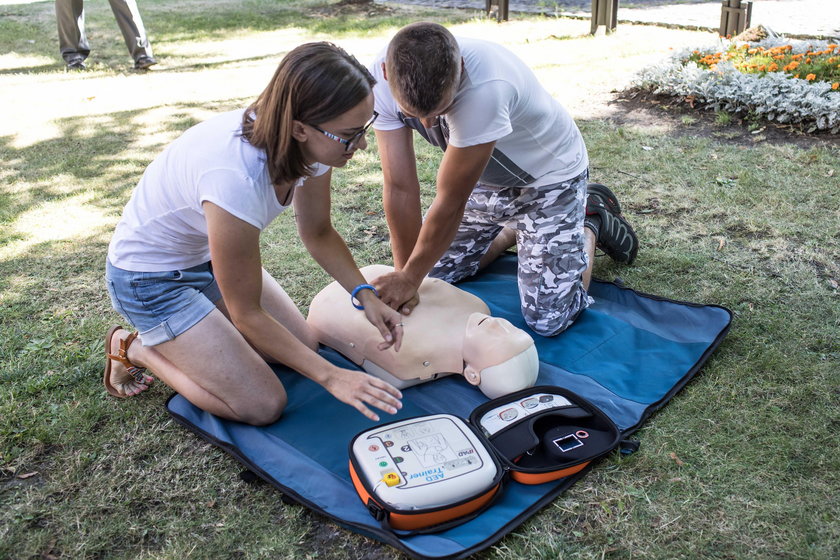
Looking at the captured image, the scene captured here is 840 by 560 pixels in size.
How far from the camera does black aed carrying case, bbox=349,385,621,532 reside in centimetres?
203

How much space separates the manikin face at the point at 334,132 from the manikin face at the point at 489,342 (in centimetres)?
91

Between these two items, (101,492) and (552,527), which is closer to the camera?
(552,527)

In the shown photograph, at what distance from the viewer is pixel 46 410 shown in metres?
2.63

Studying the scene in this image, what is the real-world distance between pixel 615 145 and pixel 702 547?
3.67 metres

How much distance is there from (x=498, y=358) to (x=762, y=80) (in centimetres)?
411

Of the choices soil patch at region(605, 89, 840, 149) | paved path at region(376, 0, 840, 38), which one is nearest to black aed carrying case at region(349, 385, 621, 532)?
soil patch at region(605, 89, 840, 149)

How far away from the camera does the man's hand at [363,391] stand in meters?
1.99

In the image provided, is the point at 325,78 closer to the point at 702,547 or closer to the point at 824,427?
the point at 702,547

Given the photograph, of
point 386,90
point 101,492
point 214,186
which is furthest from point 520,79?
point 101,492

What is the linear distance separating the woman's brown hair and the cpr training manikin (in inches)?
35.9

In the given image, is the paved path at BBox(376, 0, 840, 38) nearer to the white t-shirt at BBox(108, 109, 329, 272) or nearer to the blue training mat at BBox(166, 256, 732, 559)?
the blue training mat at BBox(166, 256, 732, 559)

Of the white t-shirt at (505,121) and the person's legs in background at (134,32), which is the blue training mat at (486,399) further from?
the person's legs in background at (134,32)

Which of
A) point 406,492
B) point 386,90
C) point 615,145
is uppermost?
point 386,90

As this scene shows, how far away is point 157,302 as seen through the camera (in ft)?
7.90
